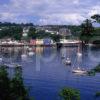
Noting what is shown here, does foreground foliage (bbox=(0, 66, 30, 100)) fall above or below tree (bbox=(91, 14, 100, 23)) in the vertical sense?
below

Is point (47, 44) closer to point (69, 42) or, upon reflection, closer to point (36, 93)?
point (69, 42)

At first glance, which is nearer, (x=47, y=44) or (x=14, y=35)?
(x=47, y=44)

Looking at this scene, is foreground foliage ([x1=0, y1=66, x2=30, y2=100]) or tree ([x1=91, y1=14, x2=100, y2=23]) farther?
foreground foliage ([x1=0, y1=66, x2=30, y2=100])

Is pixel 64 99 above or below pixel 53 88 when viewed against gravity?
above

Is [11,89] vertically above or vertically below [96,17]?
below

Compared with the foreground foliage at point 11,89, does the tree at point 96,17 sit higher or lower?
higher

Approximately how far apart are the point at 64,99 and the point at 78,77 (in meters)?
47.3

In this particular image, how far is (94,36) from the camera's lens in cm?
1081

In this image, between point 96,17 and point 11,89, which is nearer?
point 96,17

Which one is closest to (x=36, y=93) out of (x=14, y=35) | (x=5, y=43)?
(x=5, y=43)

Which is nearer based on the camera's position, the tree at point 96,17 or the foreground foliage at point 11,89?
the tree at point 96,17

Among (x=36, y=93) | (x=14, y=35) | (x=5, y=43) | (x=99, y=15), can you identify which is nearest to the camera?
(x=99, y=15)

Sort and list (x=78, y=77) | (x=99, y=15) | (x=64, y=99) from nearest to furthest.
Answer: (x=99, y=15) → (x=64, y=99) → (x=78, y=77)

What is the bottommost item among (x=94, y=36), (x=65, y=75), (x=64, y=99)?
(x=65, y=75)
